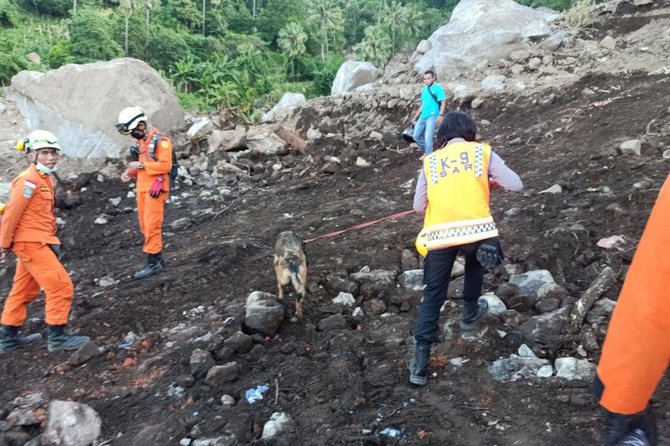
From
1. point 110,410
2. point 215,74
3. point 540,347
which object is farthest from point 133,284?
point 215,74

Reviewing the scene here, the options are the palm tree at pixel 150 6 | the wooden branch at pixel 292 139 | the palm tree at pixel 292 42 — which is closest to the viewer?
the wooden branch at pixel 292 139

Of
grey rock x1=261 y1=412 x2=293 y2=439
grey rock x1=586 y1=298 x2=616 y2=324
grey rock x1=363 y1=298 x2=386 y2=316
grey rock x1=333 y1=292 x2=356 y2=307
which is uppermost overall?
grey rock x1=586 y1=298 x2=616 y2=324

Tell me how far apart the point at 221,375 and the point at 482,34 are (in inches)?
549

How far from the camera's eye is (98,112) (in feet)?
35.4

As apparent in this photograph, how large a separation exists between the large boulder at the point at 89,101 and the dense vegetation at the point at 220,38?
21.1ft

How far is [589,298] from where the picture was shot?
3955 mm

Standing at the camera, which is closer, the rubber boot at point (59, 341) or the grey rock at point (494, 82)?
the rubber boot at point (59, 341)

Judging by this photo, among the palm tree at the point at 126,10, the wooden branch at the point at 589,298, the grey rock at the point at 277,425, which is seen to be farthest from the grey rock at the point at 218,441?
the palm tree at the point at 126,10

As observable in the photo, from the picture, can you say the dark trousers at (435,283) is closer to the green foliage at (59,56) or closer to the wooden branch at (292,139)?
the wooden branch at (292,139)

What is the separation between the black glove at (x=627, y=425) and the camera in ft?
6.20

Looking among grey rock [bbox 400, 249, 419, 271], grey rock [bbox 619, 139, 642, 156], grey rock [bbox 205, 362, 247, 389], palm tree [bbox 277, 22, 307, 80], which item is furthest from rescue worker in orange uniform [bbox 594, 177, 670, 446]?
palm tree [bbox 277, 22, 307, 80]

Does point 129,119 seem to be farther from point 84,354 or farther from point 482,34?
point 482,34

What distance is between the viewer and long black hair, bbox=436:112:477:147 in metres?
3.44

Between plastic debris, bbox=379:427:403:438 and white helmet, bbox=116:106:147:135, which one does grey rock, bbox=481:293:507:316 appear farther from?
white helmet, bbox=116:106:147:135
